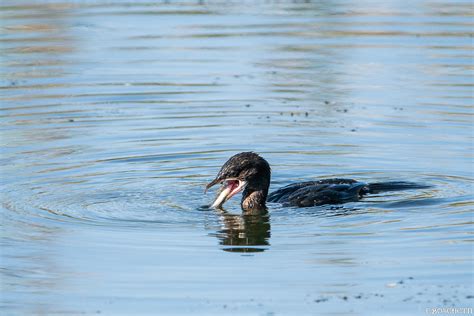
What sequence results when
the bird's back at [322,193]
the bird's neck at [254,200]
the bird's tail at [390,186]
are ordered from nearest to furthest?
1. the bird's back at [322,193]
2. the bird's neck at [254,200]
3. the bird's tail at [390,186]

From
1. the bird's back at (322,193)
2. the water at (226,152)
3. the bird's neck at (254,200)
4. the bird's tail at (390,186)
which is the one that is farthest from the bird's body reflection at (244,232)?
the bird's tail at (390,186)

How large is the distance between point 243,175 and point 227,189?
213 mm

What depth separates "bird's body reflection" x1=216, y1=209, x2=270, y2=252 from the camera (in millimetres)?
9875

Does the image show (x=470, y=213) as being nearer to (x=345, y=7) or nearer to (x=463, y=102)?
(x=463, y=102)

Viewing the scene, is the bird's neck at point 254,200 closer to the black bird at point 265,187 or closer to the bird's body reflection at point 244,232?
the black bird at point 265,187

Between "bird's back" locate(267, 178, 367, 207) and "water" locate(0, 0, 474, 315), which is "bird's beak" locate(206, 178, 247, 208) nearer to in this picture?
"water" locate(0, 0, 474, 315)

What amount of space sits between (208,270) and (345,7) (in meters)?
16.0

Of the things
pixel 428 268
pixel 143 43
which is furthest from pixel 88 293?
pixel 143 43

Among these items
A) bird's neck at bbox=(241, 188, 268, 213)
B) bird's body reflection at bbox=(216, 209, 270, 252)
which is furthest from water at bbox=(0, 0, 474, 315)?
bird's neck at bbox=(241, 188, 268, 213)

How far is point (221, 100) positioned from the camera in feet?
52.0

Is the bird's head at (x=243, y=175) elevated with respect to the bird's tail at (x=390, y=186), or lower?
elevated

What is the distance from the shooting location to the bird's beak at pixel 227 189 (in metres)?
11.3

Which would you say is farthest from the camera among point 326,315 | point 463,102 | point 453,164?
point 463,102

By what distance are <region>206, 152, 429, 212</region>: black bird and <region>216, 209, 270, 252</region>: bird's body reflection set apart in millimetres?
197
